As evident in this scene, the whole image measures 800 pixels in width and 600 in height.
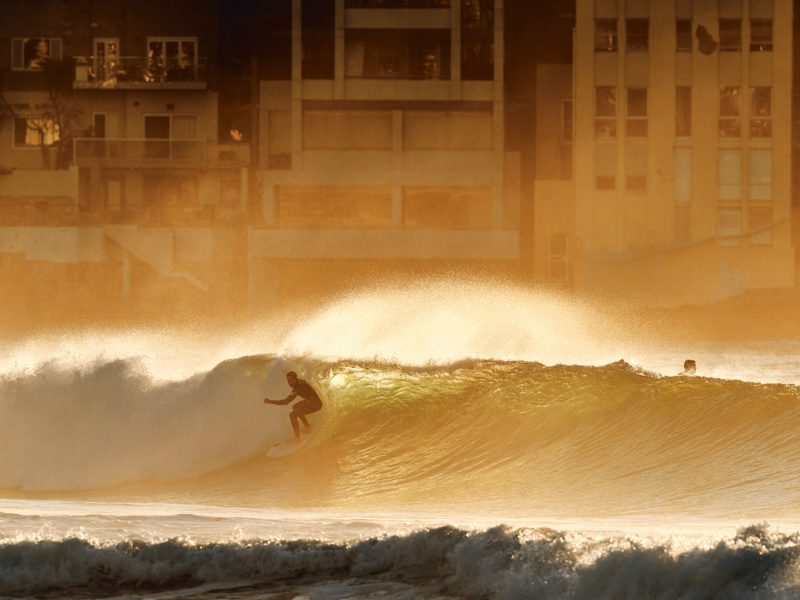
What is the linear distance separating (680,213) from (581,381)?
106ft

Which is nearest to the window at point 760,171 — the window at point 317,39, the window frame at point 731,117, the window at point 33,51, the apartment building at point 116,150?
the window frame at point 731,117

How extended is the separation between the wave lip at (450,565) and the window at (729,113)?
44371 mm

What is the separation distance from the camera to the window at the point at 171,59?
181 feet

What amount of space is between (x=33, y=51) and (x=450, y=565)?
48779mm

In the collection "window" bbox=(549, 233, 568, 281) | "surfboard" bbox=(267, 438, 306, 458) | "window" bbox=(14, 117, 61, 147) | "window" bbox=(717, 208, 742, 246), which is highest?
"window" bbox=(14, 117, 61, 147)

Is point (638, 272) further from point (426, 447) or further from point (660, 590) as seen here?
point (660, 590)

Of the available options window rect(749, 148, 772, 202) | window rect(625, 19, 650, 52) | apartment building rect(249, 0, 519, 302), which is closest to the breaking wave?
apartment building rect(249, 0, 519, 302)

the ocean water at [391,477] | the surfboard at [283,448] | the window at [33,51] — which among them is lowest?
the surfboard at [283,448]

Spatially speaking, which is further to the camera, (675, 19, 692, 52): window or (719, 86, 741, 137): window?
(719, 86, 741, 137): window

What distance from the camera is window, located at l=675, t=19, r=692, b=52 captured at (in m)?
53.6

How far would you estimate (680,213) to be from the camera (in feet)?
175

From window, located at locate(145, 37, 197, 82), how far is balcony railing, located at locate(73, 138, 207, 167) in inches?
98.8

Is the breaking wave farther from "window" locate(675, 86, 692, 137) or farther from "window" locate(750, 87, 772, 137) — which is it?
"window" locate(750, 87, 772, 137)

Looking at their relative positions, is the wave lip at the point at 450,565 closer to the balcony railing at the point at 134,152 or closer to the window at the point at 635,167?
the window at the point at 635,167
